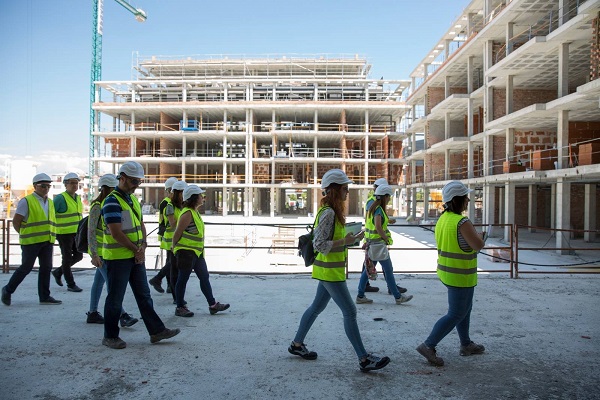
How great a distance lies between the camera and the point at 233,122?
41438 millimetres

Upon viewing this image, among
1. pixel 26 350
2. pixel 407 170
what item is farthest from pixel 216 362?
pixel 407 170

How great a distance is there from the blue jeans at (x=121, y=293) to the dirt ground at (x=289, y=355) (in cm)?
22

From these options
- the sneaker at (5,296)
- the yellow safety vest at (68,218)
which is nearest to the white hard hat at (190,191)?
the yellow safety vest at (68,218)

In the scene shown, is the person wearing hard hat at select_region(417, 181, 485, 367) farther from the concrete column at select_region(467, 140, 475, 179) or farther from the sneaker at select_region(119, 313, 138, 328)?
the concrete column at select_region(467, 140, 475, 179)

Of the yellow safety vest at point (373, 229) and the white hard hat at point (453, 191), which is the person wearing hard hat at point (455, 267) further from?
the yellow safety vest at point (373, 229)

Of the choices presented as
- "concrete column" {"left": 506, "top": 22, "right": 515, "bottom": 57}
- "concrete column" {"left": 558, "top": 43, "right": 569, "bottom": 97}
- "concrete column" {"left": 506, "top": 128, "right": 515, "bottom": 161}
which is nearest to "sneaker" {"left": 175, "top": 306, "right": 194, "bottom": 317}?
"concrete column" {"left": 558, "top": 43, "right": 569, "bottom": 97}

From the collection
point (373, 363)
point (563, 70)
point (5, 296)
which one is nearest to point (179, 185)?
point (5, 296)

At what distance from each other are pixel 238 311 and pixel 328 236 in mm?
2354

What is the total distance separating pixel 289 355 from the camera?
12.1 ft

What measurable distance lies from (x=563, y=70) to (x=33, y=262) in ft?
55.1

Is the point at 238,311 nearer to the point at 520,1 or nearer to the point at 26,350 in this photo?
the point at 26,350

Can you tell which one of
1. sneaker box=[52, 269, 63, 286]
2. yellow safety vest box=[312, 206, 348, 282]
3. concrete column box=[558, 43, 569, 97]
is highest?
concrete column box=[558, 43, 569, 97]

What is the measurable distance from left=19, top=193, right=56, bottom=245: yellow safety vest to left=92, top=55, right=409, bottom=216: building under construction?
31802 millimetres

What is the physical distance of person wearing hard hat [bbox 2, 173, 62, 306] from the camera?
203 inches
